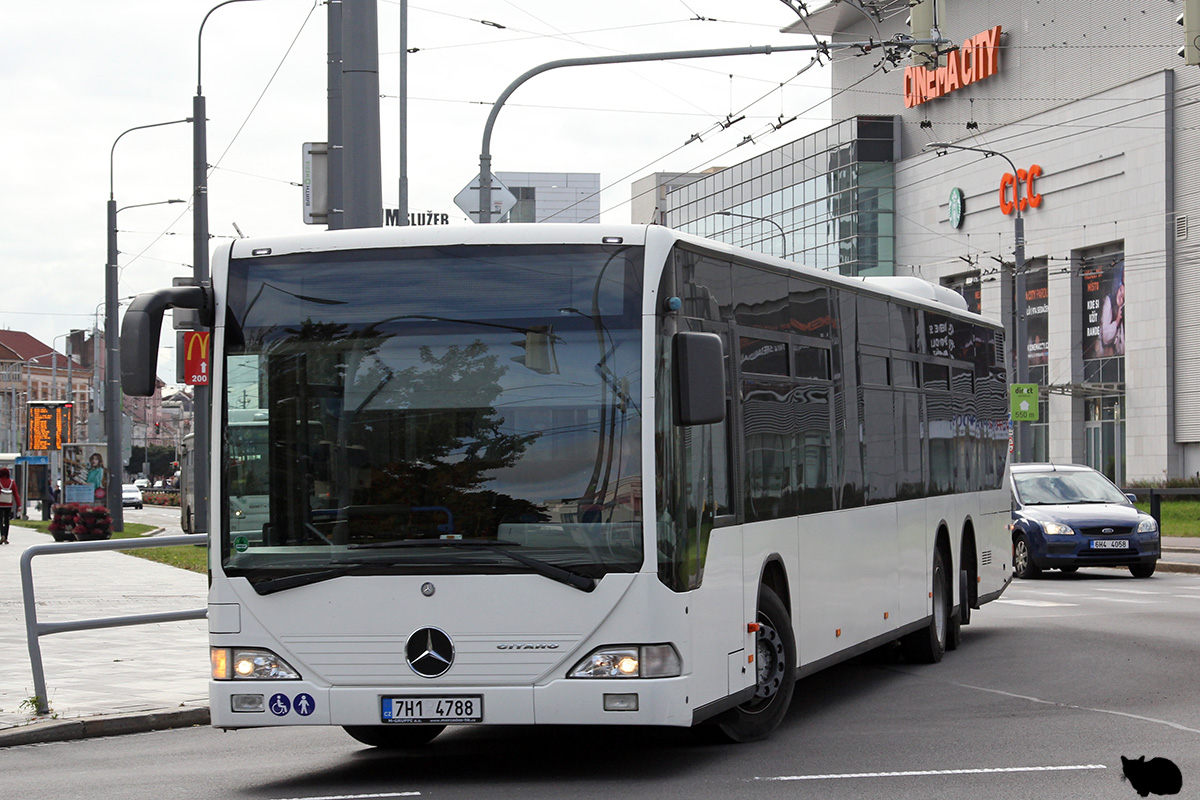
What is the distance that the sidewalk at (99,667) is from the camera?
10758 mm

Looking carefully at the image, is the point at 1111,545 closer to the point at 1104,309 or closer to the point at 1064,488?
the point at 1064,488

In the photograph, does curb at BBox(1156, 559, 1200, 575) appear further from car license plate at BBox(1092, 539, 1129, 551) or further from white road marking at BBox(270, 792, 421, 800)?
A: white road marking at BBox(270, 792, 421, 800)

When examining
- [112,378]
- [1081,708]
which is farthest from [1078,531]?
[112,378]

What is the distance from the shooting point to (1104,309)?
55.3m

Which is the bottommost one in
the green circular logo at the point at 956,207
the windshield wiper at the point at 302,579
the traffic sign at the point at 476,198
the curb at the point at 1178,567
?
the curb at the point at 1178,567

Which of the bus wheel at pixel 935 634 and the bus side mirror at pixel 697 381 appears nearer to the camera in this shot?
the bus side mirror at pixel 697 381

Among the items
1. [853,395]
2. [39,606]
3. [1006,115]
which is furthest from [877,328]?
[1006,115]

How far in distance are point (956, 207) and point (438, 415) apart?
5641 cm

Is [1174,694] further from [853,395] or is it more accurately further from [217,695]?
[217,695]

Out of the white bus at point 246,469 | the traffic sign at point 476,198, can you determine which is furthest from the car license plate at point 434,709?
Answer: the traffic sign at point 476,198

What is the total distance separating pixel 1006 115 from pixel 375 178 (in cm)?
4995

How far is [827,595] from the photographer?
421 inches

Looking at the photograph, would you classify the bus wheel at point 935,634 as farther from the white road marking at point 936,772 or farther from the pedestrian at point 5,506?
the pedestrian at point 5,506

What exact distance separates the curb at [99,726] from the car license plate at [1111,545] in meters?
15.8
